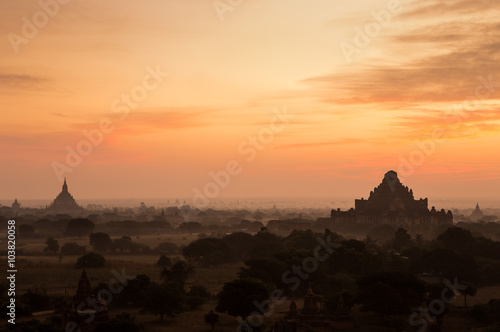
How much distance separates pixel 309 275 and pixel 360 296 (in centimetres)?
1297

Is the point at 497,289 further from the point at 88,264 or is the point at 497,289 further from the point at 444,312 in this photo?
the point at 88,264

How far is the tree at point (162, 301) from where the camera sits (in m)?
50.7

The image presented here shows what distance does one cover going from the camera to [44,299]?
5509 cm

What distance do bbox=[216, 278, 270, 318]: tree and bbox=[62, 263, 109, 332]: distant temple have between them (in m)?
11.2

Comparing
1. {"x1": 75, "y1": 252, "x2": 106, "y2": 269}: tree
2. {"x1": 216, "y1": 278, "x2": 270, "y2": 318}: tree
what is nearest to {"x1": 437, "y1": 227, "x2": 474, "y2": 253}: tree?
{"x1": 216, "y1": 278, "x2": 270, "y2": 318}: tree

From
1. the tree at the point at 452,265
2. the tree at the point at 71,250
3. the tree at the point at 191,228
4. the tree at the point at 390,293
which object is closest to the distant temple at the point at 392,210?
the tree at the point at 191,228

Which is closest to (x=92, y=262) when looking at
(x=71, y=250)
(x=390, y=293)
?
(x=71, y=250)

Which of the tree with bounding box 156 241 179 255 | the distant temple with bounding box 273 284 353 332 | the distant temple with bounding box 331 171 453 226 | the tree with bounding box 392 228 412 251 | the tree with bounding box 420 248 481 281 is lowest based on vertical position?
the distant temple with bounding box 273 284 353 332

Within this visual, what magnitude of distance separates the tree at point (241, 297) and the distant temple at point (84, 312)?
1120 centimetres

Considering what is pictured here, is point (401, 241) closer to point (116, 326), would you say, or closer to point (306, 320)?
point (306, 320)

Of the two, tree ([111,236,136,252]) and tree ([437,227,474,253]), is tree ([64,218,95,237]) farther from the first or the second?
tree ([437,227,474,253])

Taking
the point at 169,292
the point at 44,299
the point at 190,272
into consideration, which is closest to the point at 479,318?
the point at 169,292

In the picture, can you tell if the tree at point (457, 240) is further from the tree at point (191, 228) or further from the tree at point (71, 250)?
the tree at point (191, 228)

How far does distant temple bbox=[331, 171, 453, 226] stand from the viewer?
477 feet
